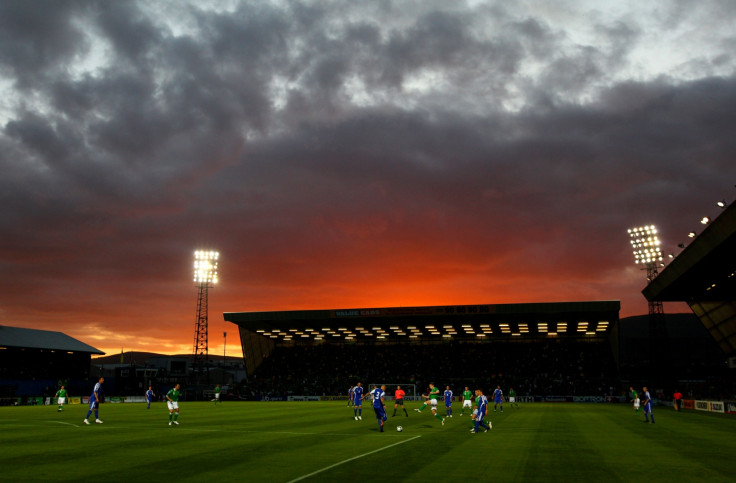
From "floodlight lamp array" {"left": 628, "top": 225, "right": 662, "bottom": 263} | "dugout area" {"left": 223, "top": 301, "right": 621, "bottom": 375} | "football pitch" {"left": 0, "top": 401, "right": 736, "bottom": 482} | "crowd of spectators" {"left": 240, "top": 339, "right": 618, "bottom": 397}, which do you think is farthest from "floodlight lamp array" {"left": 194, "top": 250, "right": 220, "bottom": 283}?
"floodlight lamp array" {"left": 628, "top": 225, "right": 662, "bottom": 263}

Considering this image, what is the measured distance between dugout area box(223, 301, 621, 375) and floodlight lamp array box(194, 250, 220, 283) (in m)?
9.21

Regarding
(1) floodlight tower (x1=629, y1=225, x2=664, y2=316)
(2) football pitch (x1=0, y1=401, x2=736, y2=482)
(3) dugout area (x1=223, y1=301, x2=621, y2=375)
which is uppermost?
(1) floodlight tower (x1=629, y1=225, x2=664, y2=316)

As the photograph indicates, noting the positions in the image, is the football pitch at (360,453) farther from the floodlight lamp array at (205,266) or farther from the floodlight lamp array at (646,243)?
the floodlight lamp array at (205,266)

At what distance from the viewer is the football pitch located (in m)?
13.9

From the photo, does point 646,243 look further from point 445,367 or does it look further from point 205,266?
point 205,266

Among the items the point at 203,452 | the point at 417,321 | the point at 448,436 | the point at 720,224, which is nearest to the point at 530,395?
the point at 417,321

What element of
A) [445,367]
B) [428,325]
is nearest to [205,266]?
[428,325]

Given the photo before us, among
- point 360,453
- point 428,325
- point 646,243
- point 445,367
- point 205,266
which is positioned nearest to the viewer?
point 360,453

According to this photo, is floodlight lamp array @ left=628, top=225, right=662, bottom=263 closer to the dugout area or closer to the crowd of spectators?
the dugout area

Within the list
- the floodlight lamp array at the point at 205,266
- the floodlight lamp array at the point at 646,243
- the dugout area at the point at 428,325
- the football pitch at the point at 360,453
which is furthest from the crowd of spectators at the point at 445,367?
the football pitch at the point at 360,453

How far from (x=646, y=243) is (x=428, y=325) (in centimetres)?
3420

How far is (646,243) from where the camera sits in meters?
62.0

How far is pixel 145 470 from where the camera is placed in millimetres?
14438

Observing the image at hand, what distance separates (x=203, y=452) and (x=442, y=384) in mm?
66603
